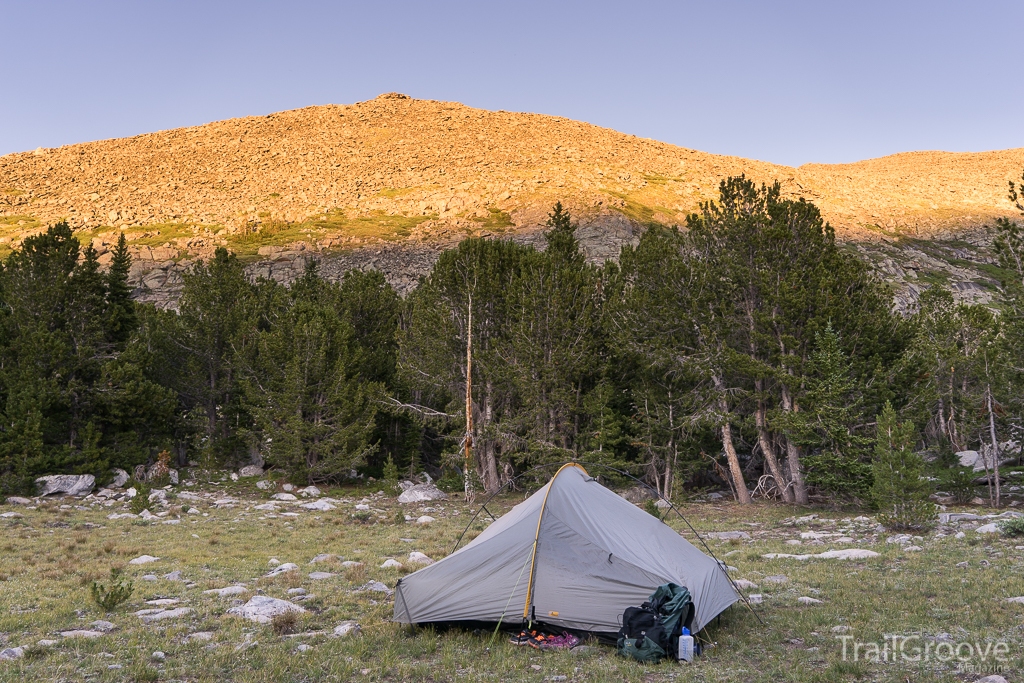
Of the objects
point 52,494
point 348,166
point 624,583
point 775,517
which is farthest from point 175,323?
point 348,166

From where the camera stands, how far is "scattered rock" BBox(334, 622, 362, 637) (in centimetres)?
845

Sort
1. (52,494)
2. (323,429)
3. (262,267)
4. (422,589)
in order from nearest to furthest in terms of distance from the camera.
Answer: (422,589), (52,494), (323,429), (262,267)

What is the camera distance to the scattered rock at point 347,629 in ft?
27.7

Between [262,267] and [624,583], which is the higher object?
[262,267]

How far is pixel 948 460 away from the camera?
2581cm

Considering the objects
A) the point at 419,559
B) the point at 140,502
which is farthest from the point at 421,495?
the point at 419,559

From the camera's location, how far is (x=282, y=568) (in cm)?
1282

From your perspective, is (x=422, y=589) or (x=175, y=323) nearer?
(x=422, y=589)

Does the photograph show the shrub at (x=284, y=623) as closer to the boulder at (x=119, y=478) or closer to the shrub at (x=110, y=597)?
the shrub at (x=110, y=597)

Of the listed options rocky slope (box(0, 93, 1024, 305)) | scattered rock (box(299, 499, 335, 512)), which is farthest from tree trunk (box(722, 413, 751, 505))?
rocky slope (box(0, 93, 1024, 305))

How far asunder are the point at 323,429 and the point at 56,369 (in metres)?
10.6

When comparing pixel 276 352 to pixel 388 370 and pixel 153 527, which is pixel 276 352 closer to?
pixel 388 370

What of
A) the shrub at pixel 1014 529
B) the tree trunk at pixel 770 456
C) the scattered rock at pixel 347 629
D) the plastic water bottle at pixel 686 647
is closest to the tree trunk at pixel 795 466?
the tree trunk at pixel 770 456

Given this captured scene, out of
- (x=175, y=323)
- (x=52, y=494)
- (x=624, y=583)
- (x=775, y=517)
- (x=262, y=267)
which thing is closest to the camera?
(x=624, y=583)
